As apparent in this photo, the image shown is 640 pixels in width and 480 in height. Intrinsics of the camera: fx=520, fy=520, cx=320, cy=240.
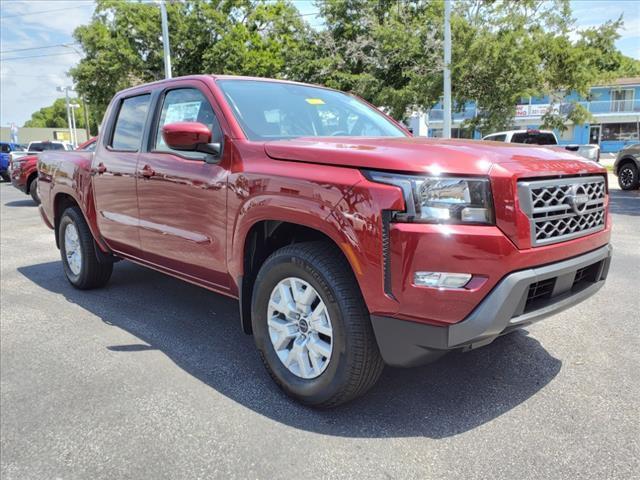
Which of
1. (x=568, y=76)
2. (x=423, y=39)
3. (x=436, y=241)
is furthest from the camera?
(x=423, y=39)

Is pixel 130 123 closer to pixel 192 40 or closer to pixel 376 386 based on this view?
pixel 376 386

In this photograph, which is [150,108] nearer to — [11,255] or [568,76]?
[11,255]

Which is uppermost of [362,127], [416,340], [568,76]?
[568,76]

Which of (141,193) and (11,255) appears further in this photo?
(11,255)

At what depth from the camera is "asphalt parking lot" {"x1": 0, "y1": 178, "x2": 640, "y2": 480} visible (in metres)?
2.36

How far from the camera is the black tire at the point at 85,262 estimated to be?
4980 millimetres

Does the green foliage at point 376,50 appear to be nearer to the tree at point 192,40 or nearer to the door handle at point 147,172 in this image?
the tree at point 192,40

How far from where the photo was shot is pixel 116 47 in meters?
24.9

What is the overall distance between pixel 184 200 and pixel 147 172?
57cm

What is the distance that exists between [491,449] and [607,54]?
54.9ft

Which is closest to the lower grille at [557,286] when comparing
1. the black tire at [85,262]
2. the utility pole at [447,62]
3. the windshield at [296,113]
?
the windshield at [296,113]

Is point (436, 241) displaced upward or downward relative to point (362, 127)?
downward

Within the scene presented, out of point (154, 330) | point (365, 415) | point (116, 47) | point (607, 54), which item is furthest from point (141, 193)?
point (116, 47)

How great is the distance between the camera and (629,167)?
13.5m
